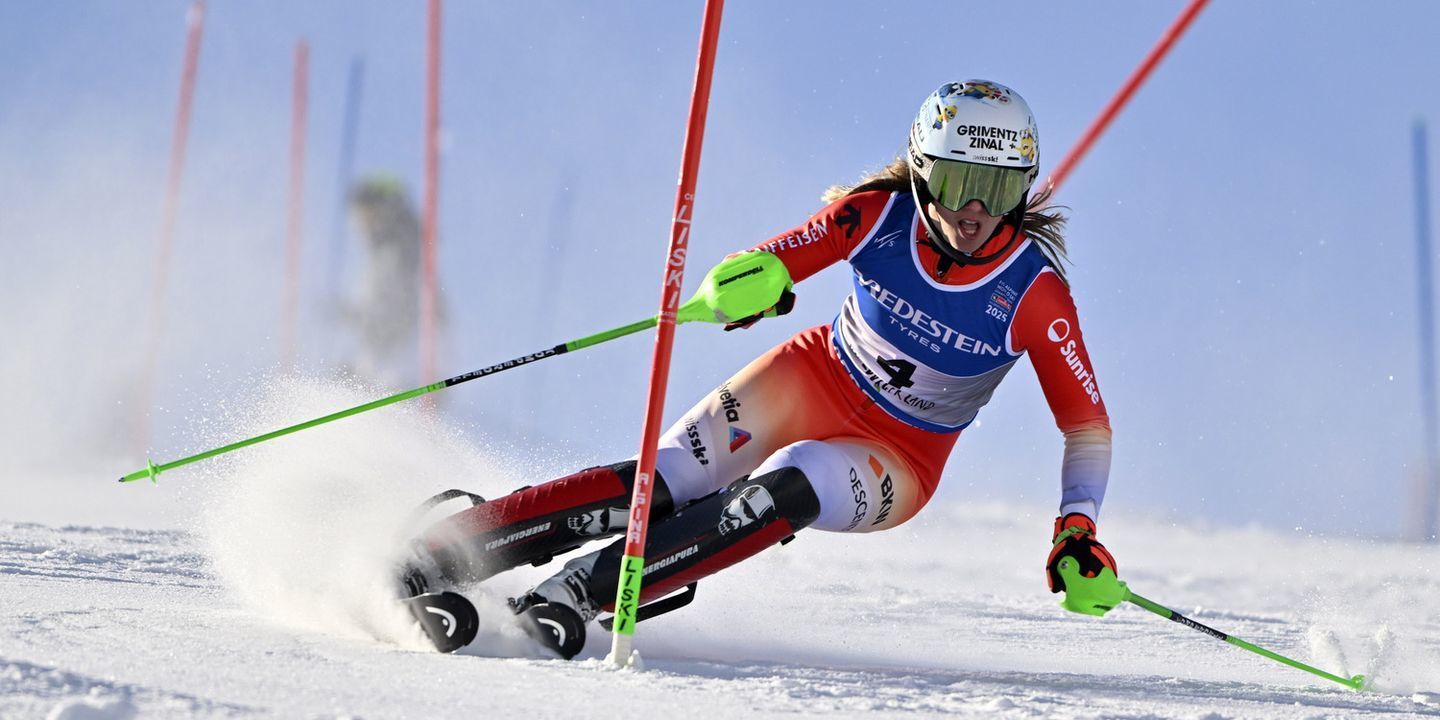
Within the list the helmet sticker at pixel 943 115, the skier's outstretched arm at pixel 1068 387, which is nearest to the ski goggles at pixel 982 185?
the helmet sticker at pixel 943 115

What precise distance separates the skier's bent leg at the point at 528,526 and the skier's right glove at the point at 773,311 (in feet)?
1.63

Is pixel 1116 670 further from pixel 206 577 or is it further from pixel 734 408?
pixel 206 577

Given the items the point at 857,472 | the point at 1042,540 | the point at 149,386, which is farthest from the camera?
the point at 149,386

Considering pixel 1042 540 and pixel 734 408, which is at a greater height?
pixel 1042 540

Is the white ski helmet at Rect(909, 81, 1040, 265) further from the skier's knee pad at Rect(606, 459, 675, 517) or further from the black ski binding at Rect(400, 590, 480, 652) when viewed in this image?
the black ski binding at Rect(400, 590, 480, 652)

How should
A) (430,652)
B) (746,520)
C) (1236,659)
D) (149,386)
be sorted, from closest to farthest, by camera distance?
(430,652), (746,520), (1236,659), (149,386)

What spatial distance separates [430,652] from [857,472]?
50.5 inches

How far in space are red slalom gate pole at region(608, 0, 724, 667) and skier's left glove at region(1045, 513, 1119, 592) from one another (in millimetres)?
1043

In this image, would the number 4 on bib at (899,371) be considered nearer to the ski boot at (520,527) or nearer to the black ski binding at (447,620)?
the ski boot at (520,527)

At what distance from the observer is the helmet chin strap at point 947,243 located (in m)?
3.76

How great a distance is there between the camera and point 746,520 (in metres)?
3.39

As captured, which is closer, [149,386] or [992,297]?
[992,297]

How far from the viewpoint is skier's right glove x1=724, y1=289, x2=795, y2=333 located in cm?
358

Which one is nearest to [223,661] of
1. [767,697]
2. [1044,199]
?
[767,697]
